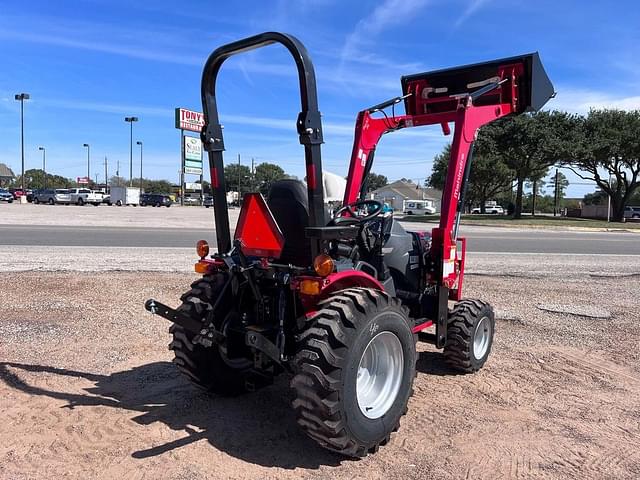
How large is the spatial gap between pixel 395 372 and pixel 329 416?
782 mm

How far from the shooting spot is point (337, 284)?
3.81 metres

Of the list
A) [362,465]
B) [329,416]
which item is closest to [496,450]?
[362,465]

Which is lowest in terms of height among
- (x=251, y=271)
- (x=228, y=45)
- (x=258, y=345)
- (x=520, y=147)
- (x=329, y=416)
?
(x=329, y=416)

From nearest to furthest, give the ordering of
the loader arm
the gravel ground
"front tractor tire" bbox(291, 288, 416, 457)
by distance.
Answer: "front tractor tire" bbox(291, 288, 416, 457) → the loader arm → the gravel ground

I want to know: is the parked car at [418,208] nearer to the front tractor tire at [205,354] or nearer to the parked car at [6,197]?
the parked car at [6,197]

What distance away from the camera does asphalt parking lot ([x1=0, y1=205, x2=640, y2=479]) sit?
3451mm

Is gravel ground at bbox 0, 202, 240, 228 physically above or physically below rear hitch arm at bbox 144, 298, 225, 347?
above

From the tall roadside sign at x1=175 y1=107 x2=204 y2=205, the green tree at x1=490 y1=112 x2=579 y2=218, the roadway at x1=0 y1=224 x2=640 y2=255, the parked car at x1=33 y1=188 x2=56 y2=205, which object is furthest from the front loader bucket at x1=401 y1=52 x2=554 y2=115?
the parked car at x1=33 y1=188 x2=56 y2=205

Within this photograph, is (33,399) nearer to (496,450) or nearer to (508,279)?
(496,450)

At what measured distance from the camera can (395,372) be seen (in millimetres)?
3854

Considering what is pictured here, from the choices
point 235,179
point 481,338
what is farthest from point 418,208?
point 481,338

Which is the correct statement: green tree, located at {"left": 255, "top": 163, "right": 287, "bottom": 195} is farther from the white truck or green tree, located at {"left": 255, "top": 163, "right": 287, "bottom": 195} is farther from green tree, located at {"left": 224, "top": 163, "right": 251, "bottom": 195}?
the white truck

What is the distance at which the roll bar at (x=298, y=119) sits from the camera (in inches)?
129

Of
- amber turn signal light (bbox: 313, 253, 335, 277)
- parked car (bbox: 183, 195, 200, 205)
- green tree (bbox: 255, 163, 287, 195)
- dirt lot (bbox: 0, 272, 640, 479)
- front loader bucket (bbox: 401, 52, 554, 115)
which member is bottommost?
Answer: dirt lot (bbox: 0, 272, 640, 479)
